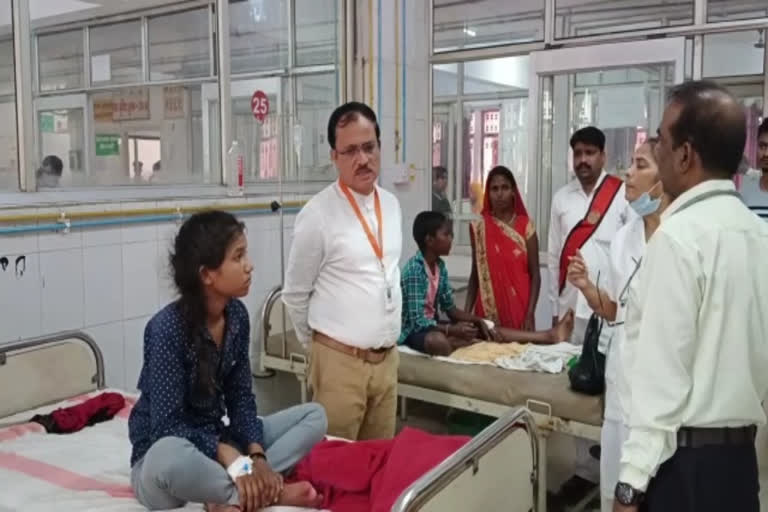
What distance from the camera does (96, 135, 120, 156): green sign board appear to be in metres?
3.75

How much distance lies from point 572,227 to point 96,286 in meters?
2.53

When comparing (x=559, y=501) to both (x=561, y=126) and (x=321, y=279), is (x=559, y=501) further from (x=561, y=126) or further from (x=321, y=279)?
(x=561, y=126)

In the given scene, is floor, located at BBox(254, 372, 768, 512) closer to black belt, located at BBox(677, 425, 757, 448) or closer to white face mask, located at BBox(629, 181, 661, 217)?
white face mask, located at BBox(629, 181, 661, 217)

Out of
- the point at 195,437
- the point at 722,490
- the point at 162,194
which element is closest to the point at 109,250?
the point at 162,194

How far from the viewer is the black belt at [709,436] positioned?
1.50 m

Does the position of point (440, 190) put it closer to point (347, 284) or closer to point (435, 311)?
point (435, 311)

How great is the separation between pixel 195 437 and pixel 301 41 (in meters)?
3.47

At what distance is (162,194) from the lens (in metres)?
3.89

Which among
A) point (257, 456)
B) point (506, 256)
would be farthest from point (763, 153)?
point (257, 456)

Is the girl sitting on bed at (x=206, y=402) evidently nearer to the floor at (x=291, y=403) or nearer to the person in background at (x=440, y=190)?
the floor at (x=291, y=403)

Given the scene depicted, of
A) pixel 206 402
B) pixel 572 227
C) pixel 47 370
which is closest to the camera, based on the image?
pixel 206 402

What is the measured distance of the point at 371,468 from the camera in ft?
7.72

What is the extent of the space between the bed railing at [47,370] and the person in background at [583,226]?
7.71 feet

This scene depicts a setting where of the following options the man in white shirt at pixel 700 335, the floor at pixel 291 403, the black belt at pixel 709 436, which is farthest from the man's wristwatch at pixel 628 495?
the floor at pixel 291 403
